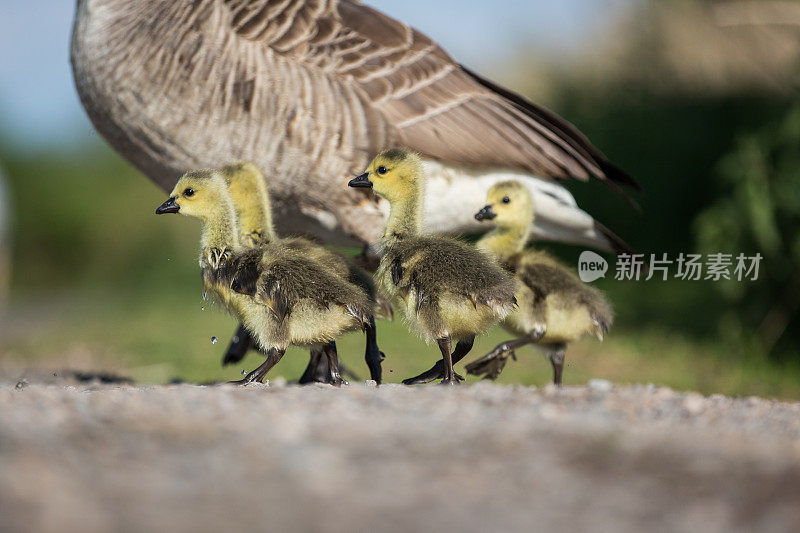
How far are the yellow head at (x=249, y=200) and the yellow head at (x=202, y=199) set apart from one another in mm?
193

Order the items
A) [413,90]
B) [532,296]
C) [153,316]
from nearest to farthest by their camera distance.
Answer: [532,296]
[413,90]
[153,316]

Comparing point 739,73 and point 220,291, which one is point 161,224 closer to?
point 739,73

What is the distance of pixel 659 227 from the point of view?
1315 centimetres

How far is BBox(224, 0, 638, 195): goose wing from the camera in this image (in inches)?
244

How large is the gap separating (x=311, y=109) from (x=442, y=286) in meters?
1.98

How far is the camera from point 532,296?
18.1 ft

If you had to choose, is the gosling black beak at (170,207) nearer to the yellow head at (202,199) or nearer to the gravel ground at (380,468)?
the yellow head at (202,199)

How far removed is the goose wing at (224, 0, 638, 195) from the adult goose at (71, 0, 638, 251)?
1 centimetres

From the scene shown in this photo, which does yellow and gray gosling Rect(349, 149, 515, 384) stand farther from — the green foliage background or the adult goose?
the green foliage background

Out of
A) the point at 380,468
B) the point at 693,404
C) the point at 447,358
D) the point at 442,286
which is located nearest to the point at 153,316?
the point at 447,358

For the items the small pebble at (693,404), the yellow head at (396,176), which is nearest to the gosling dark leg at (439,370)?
the yellow head at (396,176)

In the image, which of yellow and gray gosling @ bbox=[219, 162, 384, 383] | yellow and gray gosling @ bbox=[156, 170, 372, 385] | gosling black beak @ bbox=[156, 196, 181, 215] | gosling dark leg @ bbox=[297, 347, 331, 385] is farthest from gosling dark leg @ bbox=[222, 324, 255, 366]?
gosling black beak @ bbox=[156, 196, 181, 215]

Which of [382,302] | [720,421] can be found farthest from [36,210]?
[720,421]

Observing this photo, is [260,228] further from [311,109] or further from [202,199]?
[311,109]
